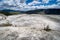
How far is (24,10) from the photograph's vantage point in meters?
2.10

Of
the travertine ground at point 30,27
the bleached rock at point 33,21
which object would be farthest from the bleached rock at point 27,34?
the bleached rock at point 33,21

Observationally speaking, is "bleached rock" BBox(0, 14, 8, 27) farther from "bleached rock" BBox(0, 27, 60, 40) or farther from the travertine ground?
"bleached rock" BBox(0, 27, 60, 40)

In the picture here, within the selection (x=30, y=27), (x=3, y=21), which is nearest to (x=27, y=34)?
(x=30, y=27)

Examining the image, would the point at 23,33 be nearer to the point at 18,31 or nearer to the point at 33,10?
the point at 18,31

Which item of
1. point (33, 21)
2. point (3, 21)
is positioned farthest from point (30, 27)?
point (3, 21)

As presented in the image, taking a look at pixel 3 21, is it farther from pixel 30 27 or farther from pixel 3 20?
pixel 30 27

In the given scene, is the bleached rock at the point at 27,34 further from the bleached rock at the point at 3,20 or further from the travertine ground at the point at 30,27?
the bleached rock at the point at 3,20

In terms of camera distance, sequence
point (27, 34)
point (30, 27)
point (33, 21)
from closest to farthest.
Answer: point (27, 34)
point (30, 27)
point (33, 21)

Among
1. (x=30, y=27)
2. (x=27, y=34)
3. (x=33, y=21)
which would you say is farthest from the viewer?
(x=33, y=21)

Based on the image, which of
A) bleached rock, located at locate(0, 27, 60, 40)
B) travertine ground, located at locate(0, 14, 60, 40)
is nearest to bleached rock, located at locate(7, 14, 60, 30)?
travertine ground, located at locate(0, 14, 60, 40)

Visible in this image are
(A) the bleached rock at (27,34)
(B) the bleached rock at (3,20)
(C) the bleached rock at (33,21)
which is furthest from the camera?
(B) the bleached rock at (3,20)

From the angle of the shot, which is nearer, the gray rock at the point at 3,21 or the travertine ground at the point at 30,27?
the travertine ground at the point at 30,27

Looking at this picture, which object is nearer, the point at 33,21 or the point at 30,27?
the point at 30,27

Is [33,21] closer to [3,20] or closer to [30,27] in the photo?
[30,27]
